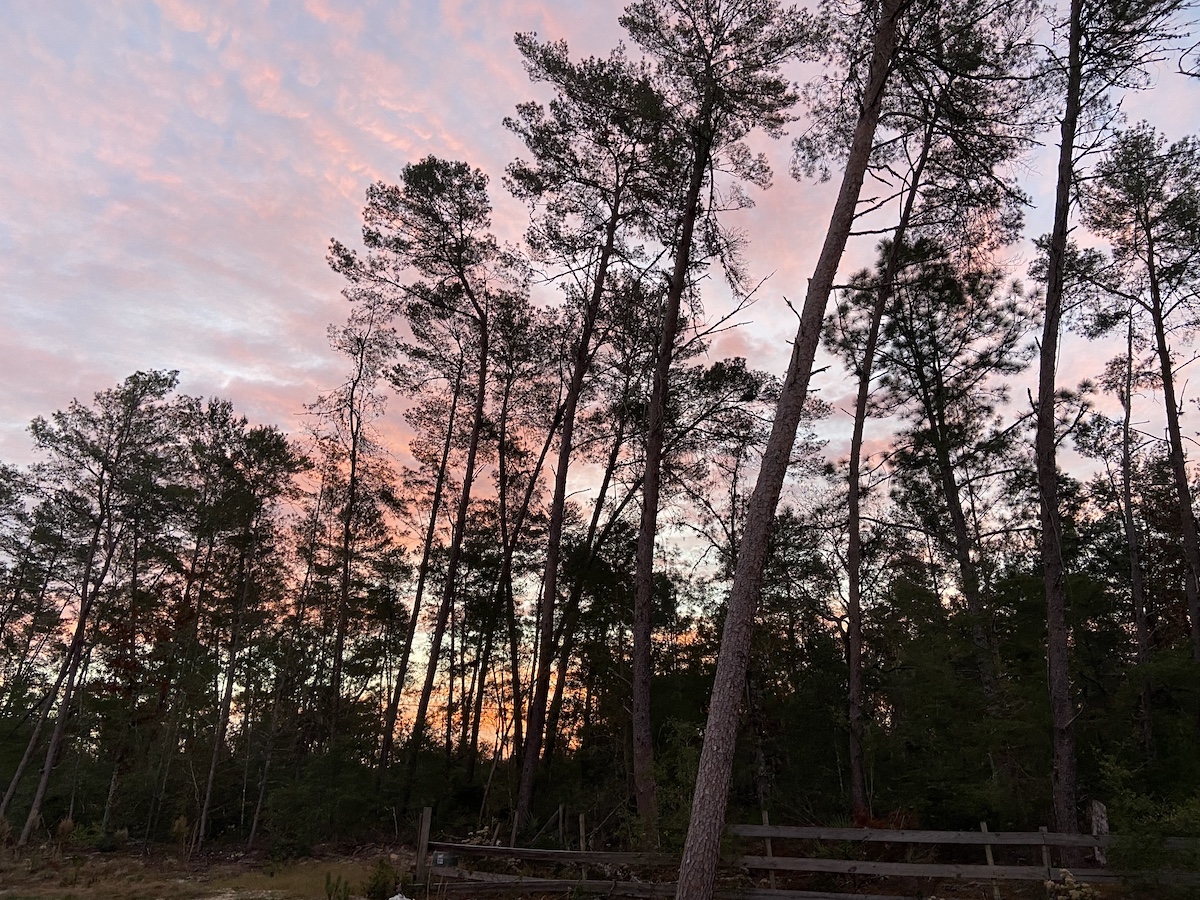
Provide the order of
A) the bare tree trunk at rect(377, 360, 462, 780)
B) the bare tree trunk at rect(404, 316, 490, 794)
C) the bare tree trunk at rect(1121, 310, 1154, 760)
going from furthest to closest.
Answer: the bare tree trunk at rect(377, 360, 462, 780) → the bare tree trunk at rect(404, 316, 490, 794) → the bare tree trunk at rect(1121, 310, 1154, 760)

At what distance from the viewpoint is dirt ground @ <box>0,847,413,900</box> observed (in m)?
9.52

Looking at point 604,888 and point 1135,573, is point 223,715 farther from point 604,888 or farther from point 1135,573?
point 1135,573

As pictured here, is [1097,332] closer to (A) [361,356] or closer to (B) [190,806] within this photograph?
(A) [361,356]

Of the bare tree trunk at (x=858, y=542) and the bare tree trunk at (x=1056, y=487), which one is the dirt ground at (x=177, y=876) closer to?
the bare tree trunk at (x=858, y=542)

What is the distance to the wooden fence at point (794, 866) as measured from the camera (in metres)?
6.57

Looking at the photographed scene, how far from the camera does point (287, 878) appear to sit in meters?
11.3

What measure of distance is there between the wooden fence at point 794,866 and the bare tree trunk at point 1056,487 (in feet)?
2.23

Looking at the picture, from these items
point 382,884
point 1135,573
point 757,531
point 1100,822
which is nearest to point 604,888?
point 382,884

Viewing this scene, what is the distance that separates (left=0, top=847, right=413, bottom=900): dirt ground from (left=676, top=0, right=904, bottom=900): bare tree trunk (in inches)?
210

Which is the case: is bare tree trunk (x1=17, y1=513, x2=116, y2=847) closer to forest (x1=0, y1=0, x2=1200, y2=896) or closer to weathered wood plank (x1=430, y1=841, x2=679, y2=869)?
forest (x1=0, y1=0, x2=1200, y2=896)

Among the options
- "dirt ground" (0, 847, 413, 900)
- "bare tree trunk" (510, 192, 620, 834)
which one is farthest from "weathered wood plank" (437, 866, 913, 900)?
"bare tree trunk" (510, 192, 620, 834)

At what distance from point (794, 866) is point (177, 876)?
1176cm

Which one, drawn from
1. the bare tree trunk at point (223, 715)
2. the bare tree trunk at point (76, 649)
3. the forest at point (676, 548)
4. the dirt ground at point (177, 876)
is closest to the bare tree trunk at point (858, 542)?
the forest at point (676, 548)

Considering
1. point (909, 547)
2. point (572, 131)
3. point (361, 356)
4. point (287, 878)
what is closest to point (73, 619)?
point (361, 356)
